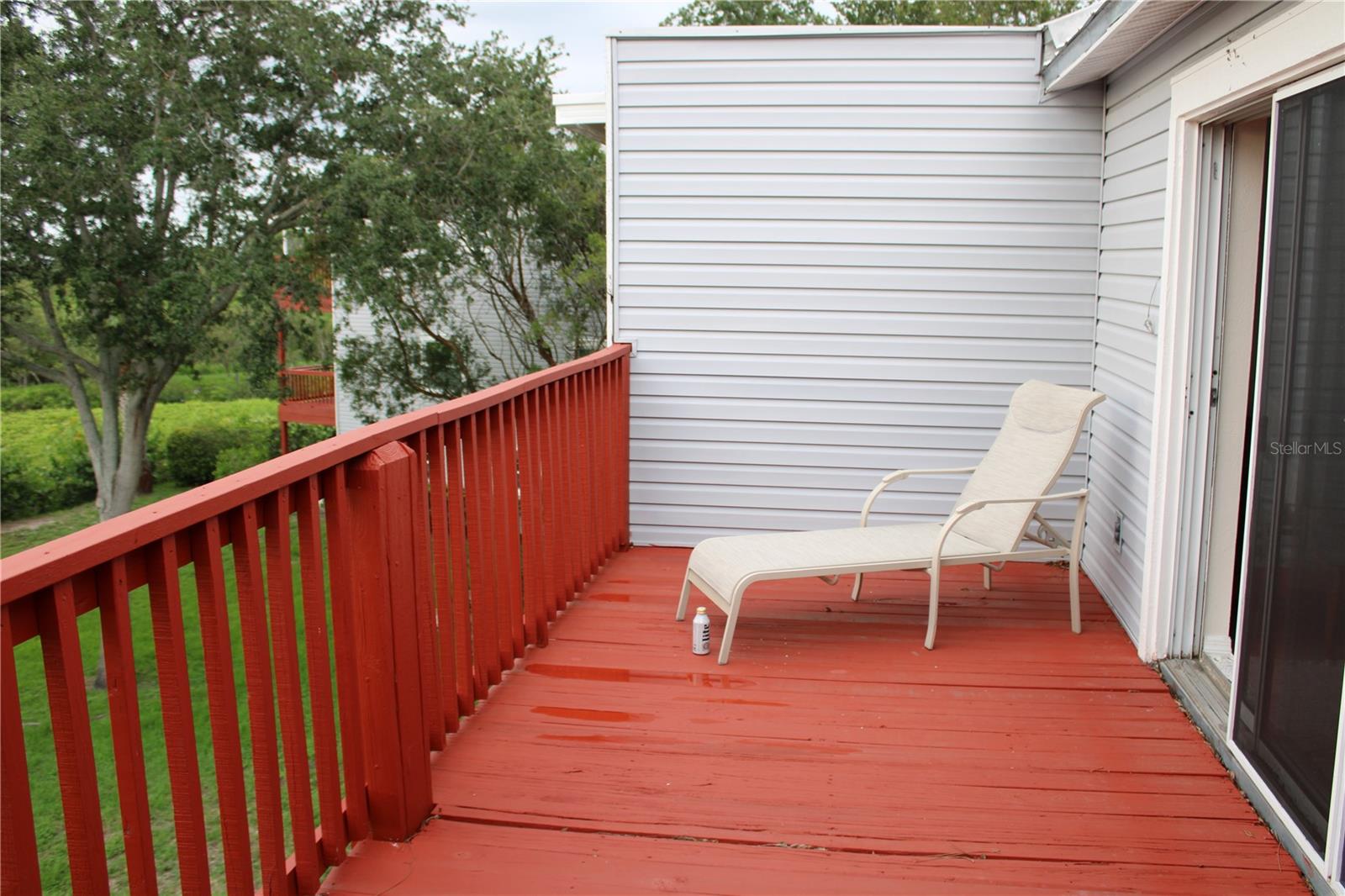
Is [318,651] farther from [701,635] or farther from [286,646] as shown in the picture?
[701,635]

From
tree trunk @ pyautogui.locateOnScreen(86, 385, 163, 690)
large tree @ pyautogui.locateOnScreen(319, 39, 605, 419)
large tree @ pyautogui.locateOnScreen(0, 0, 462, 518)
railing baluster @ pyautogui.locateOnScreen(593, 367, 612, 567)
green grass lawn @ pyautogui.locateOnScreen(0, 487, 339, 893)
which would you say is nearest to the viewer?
railing baluster @ pyautogui.locateOnScreen(593, 367, 612, 567)

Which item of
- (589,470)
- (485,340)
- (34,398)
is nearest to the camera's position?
(589,470)

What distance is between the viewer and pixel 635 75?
18.2 ft

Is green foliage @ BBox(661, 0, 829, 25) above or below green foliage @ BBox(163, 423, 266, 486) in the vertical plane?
above

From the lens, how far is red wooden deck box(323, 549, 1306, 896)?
261 cm

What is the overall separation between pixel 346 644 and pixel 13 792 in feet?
3.50

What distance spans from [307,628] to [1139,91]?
157 inches

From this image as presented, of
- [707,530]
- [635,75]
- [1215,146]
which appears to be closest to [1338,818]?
[1215,146]

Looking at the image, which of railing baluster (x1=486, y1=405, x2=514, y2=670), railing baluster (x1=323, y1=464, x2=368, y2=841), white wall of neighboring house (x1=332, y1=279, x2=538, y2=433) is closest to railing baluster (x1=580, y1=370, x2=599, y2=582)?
railing baluster (x1=486, y1=405, x2=514, y2=670)

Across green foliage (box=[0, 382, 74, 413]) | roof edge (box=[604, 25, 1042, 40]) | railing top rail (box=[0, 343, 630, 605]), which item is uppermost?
roof edge (box=[604, 25, 1042, 40])

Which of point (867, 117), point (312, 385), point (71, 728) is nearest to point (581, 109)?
point (867, 117)

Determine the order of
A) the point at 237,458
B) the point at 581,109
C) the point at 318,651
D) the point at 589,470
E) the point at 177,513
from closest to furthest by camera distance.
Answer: the point at 177,513 < the point at 318,651 < the point at 589,470 < the point at 581,109 < the point at 237,458

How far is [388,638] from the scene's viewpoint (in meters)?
2.58

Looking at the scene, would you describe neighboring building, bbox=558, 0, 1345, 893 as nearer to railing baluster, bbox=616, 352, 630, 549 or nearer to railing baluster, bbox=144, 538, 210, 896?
railing baluster, bbox=616, 352, 630, 549
